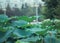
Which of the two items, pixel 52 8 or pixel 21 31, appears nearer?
pixel 21 31

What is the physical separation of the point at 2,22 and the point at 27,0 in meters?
9.53

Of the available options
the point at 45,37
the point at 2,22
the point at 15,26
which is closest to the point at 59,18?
the point at 45,37

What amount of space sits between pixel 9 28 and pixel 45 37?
38cm

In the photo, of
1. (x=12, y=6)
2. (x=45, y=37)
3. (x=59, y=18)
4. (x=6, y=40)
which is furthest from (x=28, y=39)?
(x=12, y=6)

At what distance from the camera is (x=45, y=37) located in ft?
5.32

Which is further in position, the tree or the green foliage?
the tree

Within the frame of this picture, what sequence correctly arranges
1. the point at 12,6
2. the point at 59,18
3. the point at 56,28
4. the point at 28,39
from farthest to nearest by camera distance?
1. the point at 12,6
2. the point at 59,18
3. the point at 56,28
4. the point at 28,39

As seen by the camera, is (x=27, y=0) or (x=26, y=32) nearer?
(x=26, y=32)

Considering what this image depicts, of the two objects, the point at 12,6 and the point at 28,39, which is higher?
the point at 28,39

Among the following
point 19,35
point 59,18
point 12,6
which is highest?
point 59,18

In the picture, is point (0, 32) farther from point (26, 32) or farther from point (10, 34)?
point (26, 32)

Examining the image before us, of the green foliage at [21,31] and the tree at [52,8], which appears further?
the tree at [52,8]

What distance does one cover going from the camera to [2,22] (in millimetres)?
1949

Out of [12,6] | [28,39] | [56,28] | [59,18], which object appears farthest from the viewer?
[12,6]
